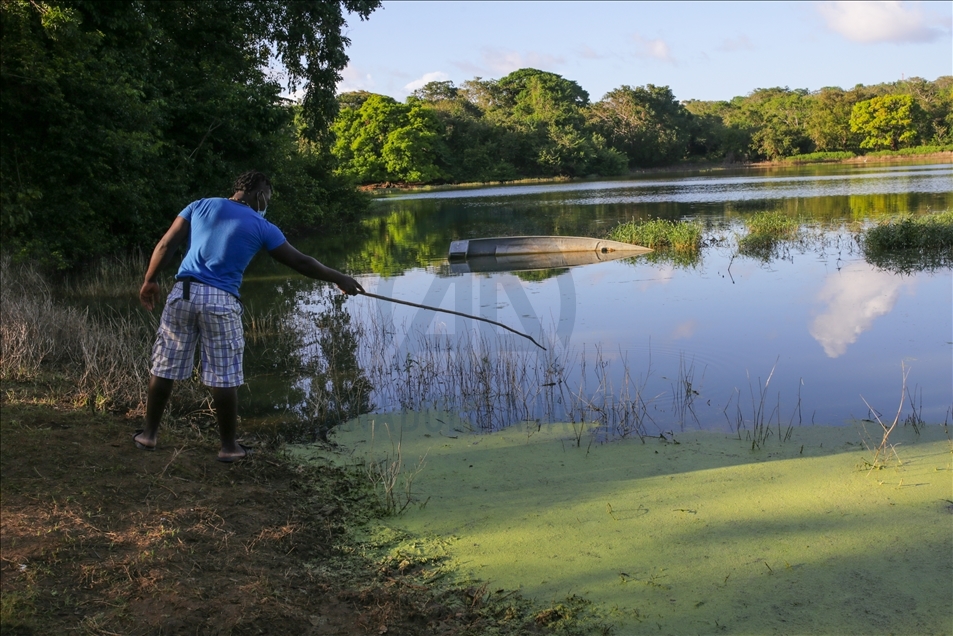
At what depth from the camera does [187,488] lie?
402cm

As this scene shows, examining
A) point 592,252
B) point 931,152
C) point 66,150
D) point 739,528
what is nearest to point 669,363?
point 739,528

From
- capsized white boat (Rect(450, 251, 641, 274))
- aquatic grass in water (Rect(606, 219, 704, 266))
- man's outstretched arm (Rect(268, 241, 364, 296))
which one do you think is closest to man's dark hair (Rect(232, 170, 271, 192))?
man's outstretched arm (Rect(268, 241, 364, 296))

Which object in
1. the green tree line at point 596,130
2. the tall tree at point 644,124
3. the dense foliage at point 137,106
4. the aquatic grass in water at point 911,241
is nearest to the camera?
the dense foliage at point 137,106

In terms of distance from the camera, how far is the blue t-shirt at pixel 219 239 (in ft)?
14.0

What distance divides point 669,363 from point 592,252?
11237mm

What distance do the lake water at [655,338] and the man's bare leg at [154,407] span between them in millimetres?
2335

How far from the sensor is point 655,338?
9.24 meters

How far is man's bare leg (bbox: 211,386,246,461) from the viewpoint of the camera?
438cm

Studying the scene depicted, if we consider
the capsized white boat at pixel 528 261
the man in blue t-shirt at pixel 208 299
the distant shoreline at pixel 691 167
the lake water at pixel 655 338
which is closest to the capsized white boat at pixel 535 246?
the capsized white boat at pixel 528 261

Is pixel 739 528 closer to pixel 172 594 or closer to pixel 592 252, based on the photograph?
pixel 172 594

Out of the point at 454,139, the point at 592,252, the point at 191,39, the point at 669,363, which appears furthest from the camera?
the point at 454,139

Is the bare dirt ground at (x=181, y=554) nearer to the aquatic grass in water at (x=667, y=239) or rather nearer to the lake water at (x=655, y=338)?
the lake water at (x=655, y=338)

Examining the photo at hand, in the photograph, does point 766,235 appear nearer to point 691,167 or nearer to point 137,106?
point 137,106

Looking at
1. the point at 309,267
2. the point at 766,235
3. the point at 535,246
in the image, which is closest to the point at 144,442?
the point at 309,267
